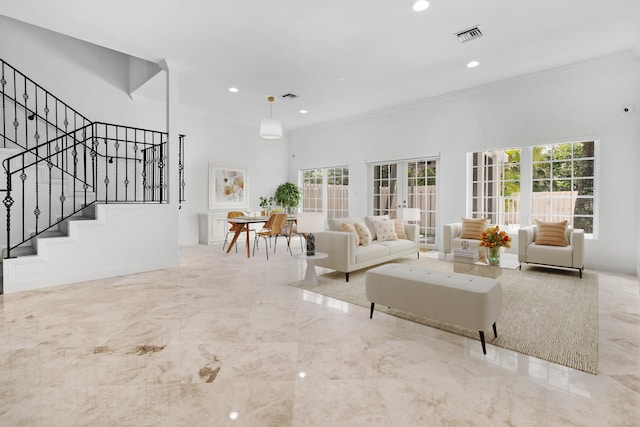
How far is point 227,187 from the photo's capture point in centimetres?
855

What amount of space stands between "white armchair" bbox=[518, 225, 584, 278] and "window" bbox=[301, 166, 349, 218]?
442 cm

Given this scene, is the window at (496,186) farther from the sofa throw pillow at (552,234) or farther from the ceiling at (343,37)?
the ceiling at (343,37)

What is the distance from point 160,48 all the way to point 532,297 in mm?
5746

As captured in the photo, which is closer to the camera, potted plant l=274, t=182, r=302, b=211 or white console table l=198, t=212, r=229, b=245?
white console table l=198, t=212, r=229, b=245

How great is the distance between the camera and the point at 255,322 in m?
2.94

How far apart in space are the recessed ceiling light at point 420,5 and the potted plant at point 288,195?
6.34m

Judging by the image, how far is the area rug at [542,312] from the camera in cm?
240

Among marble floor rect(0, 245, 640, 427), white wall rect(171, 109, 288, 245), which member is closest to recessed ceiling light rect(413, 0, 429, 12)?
marble floor rect(0, 245, 640, 427)

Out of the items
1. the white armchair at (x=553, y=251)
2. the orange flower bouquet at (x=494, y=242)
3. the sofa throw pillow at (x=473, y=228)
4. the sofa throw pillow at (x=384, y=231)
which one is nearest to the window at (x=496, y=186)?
the sofa throw pillow at (x=473, y=228)

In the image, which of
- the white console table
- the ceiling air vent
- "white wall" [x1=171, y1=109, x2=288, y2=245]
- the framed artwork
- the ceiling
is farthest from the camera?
the framed artwork

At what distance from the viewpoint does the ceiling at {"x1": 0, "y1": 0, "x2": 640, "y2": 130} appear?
3631 millimetres

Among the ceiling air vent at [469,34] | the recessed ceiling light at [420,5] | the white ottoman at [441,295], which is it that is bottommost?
the white ottoman at [441,295]

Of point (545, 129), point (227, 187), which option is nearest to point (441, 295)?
point (545, 129)

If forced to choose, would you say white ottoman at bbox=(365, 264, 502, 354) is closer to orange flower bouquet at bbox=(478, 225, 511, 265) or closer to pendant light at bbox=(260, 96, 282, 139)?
orange flower bouquet at bbox=(478, 225, 511, 265)
